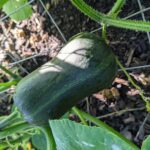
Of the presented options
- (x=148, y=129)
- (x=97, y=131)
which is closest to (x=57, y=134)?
(x=97, y=131)

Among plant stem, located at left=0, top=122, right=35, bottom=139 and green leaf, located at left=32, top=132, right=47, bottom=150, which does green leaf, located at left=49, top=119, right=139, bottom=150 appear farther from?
green leaf, located at left=32, top=132, right=47, bottom=150

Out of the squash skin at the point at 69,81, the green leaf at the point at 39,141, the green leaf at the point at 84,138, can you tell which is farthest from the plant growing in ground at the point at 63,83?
the green leaf at the point at 84,138

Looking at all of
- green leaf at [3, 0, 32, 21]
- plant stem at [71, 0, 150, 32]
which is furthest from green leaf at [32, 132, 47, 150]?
plant stem at [71, 0, 150, 32]

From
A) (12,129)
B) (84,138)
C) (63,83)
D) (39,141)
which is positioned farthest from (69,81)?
(84,138)

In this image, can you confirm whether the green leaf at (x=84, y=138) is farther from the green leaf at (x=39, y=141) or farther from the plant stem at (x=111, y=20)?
the green leaf at (x=39, y=141)

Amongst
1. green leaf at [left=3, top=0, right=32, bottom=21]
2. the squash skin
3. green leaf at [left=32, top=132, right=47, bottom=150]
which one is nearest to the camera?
the squash skin

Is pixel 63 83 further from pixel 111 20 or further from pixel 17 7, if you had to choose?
pixel 17 7
